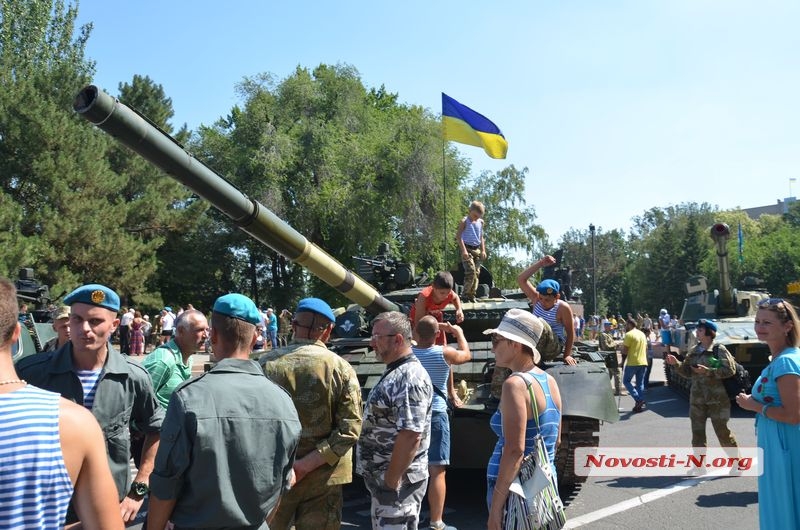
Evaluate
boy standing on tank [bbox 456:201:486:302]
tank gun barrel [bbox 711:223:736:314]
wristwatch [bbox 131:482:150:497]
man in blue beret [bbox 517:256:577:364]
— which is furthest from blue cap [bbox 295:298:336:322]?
tank gun barrel [bbox 711:223:736:314]

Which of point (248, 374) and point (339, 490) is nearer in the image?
point (248, 374)

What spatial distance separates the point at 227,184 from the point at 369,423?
2.63 metres

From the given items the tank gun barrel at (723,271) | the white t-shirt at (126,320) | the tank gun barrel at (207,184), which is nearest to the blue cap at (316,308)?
the tank gun barrel at (207,184)

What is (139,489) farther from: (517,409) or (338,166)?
(338,166)

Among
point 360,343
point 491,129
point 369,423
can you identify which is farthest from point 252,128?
point 369,423

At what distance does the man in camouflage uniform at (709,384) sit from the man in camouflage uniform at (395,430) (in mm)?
4748

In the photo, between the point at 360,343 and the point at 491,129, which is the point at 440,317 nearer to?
the point at 360,343

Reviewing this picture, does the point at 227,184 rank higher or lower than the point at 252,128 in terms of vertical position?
lower

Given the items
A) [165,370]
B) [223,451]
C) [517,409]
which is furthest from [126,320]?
[223,451]

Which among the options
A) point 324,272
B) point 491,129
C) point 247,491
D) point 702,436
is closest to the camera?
point 247,491

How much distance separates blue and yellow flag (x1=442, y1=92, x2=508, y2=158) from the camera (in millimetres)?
11930

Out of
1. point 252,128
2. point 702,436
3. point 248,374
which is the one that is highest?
point 252,128

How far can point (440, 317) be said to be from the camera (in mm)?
7457

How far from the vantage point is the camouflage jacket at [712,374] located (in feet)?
26.2
